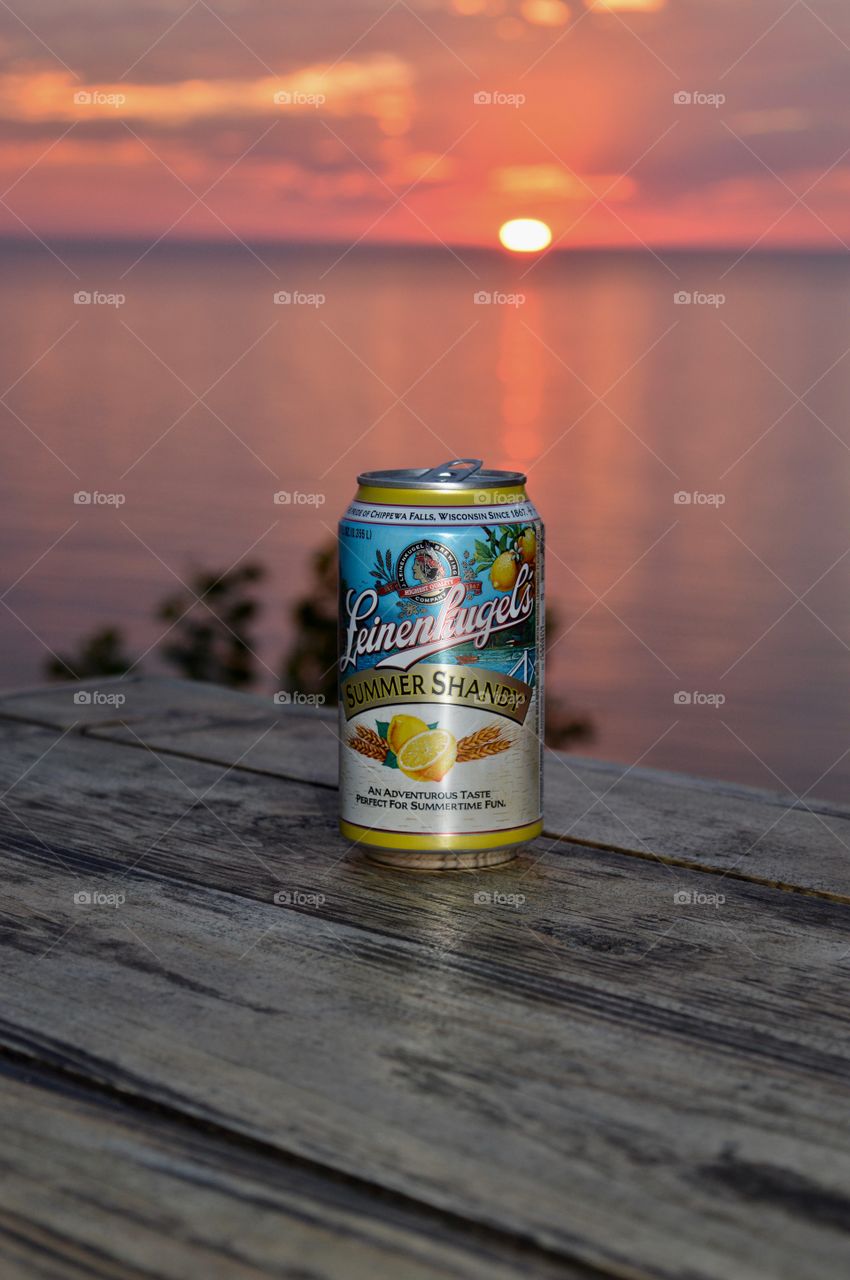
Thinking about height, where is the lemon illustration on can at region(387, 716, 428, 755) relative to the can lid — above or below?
below

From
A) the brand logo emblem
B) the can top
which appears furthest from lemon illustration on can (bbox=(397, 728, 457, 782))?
the can top

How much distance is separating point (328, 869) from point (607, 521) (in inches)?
286

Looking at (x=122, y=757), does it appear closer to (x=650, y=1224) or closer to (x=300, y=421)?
(x=650, y=1224)

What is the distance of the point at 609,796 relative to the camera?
1621 millimetres

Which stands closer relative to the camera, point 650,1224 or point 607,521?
point 650,1224

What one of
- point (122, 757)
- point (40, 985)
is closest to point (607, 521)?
point (122, 757)

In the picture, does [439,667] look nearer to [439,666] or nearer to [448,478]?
[439,666]

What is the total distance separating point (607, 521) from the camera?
8484 millimetres

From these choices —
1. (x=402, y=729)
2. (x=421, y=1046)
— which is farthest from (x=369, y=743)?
(x=421, y=1046)

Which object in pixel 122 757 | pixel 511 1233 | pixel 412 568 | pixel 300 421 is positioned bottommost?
pixel 511 1233

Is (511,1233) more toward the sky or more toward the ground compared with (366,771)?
more toward the ground

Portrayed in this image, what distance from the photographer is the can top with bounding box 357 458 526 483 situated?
4.43 feet

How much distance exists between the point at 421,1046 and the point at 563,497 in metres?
8.90

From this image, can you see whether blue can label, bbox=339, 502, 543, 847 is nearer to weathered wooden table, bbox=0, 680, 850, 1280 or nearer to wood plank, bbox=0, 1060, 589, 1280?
weathered wooden table, bbox=0, 680, 850, 1280
